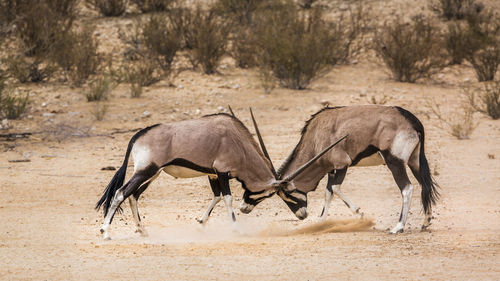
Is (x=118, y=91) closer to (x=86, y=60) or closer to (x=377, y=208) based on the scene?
(x=86, y=60)

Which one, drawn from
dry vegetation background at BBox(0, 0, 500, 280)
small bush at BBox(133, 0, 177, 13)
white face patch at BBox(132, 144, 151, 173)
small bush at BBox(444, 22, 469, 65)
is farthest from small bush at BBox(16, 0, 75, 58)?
white face patch at BBox(132, 144, 151, 173)

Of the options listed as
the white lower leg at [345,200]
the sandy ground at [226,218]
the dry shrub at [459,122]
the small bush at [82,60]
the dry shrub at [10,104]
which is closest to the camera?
the sandy ground at [226,218]

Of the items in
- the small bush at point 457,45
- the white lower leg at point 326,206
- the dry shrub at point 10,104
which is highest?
the white lower leg at point 326,206

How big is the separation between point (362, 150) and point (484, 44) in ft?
43.5

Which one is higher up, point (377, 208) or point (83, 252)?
point (83, 252)

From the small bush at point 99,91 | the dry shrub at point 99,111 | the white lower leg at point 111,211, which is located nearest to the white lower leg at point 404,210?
the white lower leg at point 111,211

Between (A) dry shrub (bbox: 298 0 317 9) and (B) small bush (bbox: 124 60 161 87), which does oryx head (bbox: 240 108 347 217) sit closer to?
(B) small bush (bbox: 124 60 161 87)

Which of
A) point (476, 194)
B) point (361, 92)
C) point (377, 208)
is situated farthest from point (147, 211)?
point (361, 92)

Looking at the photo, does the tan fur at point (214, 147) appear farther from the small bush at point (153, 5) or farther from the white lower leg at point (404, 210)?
the small bush at point (153, 5)

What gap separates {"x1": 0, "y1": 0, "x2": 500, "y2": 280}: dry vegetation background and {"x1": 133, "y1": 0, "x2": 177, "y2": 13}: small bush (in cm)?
7

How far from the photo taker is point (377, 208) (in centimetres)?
973

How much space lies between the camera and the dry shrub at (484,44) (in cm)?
1933

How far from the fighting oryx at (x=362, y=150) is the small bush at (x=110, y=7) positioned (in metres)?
15.4

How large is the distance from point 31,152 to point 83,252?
6.24 metres
